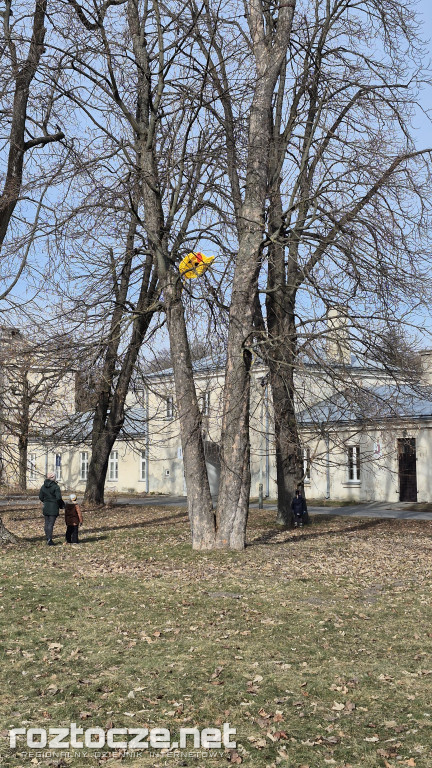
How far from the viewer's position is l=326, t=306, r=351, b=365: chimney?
1507 cm

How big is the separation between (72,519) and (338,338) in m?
6.76

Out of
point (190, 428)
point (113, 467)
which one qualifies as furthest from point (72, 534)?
point (113, 467)

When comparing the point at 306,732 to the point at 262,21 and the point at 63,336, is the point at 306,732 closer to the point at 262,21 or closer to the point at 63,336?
the point at 63,336

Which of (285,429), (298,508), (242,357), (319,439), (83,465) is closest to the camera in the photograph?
(242,357)

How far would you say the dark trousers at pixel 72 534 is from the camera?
17.8m

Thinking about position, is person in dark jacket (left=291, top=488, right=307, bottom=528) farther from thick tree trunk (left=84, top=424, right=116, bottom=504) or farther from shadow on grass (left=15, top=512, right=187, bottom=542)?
thick tree trunk (left=84, top=424, right=116, bottom=504)

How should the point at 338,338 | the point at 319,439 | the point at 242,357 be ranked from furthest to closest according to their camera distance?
the point at 319,439
the point at 242,357
the point at 338,338

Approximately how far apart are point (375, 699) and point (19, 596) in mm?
5829

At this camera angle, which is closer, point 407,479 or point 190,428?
point 190,428

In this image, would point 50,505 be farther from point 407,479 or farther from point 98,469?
point 407,479

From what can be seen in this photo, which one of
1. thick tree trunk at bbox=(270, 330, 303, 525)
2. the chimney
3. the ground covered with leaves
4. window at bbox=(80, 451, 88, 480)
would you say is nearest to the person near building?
the ground covered with leaves

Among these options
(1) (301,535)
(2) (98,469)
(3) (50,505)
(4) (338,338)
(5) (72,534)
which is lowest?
(1) (301,535)

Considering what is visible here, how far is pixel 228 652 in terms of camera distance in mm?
8516

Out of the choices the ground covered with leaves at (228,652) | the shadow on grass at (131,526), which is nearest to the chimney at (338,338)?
the ground covered with leaves at (228,652)
